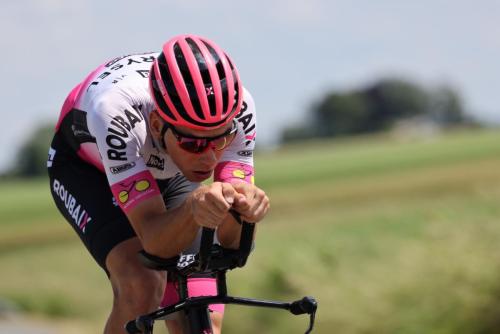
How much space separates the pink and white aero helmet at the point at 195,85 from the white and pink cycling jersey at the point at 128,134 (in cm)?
30

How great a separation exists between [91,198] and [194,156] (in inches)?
36.6

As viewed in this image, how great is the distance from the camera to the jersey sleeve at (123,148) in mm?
4699

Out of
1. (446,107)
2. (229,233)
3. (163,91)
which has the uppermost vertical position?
(163,91)

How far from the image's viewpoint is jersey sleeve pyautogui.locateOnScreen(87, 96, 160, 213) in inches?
185

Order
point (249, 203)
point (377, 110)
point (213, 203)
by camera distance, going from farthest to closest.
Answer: point (377, 110)
point (249, 203)
point (213, 203)

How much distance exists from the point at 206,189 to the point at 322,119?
121 metres

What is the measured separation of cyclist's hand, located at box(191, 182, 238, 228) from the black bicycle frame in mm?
60

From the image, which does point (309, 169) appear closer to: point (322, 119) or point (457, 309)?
point (457, 309)

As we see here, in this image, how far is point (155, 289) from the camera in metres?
4.75

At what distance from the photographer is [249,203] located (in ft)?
13.5

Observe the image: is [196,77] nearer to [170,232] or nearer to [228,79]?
[228,79]

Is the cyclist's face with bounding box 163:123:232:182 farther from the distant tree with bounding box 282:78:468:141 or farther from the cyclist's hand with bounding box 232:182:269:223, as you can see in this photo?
the distant tree with bounding box 282:78:468:141

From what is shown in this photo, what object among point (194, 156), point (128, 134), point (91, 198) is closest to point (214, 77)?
point (194, 156)

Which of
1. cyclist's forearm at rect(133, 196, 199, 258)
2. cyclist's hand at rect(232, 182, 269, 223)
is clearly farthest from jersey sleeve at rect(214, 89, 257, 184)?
cyclist's hand at rect(232, 182, 269, 223)
